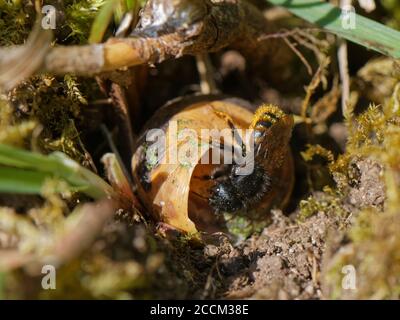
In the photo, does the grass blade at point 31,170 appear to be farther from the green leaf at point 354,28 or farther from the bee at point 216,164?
the green leaf at point 354,28

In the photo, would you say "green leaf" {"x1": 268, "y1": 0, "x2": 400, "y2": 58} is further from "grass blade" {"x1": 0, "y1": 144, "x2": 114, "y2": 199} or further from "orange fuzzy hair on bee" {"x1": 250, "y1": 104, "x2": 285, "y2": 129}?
"grass blade" {"x1": 0, "y1": 144, "x2": 114, "y2": 199}

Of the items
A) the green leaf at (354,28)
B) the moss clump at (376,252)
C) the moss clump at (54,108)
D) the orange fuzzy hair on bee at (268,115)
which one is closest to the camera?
the moss clump at (376,252)

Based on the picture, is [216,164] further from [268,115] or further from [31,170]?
[31,170]

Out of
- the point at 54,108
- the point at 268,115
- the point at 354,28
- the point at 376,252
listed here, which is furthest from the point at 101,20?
the point at 376,252

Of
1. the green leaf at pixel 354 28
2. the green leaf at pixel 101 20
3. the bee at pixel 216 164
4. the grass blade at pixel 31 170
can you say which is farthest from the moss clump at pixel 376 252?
the green leaf at pixel 101 20

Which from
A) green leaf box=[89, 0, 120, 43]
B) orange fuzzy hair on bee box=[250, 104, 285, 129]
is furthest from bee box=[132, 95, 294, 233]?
green leaf box=[89, 0, 120, 43]

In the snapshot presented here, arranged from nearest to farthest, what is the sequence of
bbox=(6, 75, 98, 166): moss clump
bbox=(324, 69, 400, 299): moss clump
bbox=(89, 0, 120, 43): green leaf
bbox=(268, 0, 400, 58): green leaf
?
bbox=(324, 69, 400, 299): moss clump → bbox=(89, 0, 120, 43): green leaf → bbox=(6, 75, 98, 166): moss clump → bbox=(268, 0, 400, 58): green leaf
